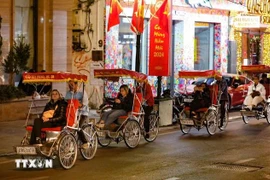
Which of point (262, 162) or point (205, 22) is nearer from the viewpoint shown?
point (262, 162)

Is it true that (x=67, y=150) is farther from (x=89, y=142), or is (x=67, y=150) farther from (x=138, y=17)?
(x=138, y=17)

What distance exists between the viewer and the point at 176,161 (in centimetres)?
1308

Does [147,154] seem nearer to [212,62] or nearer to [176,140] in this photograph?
[176,140]

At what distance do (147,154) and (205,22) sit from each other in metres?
18.0

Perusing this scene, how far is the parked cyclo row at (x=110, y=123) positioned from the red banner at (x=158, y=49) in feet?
4.51

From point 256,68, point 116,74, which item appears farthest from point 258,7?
point 116,74

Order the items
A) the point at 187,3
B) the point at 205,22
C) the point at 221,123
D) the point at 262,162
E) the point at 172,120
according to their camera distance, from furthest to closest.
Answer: the point at 205,22, the point at 187,3, the point at 172,120, the point at 221,123, the point at 262,162

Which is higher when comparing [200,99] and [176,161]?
[200,99]

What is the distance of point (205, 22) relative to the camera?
3114cm

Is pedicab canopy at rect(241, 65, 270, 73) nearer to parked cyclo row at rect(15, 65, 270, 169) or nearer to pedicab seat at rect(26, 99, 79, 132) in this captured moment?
parked cyclo row at rect(15, 65, 270, 169)

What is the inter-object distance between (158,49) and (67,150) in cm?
981

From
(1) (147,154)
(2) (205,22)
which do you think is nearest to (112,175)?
(1) (147,154)

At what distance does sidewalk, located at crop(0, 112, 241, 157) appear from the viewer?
14664 mm

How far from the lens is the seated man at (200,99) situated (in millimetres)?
17859
